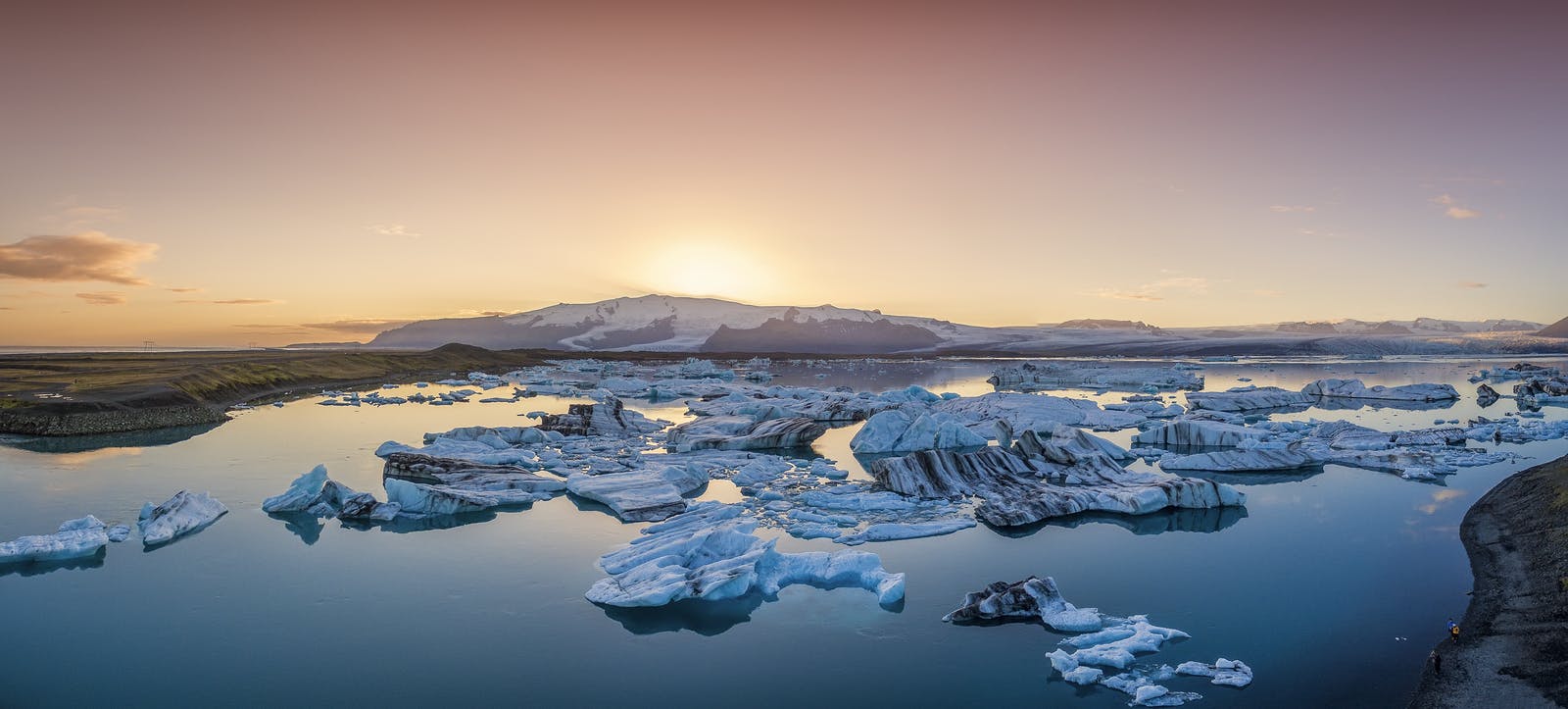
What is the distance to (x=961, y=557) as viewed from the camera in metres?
9.86

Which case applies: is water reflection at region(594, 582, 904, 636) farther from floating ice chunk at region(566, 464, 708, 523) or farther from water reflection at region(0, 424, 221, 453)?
water reflection at region(0, 424, 221, 453)

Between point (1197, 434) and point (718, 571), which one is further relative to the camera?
point (1197, 434)

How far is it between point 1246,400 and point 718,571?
88.3ft

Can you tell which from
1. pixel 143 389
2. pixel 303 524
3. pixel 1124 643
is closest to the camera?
pixel 1124 643

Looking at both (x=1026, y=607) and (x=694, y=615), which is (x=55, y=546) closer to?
(x=694, y=615)

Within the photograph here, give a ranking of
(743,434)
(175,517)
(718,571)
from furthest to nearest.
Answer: (743,434), (175,517), (718,571)

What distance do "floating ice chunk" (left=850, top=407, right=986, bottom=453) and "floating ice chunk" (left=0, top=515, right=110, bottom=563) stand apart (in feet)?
46.4

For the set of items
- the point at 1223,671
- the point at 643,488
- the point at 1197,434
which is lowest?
the point at 1223,671

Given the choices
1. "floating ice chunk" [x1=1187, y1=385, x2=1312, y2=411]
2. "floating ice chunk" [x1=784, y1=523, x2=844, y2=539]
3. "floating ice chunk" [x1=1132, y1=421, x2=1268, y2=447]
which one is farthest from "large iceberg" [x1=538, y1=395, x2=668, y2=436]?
"floating ice chunk" [x1=1187, y1=385, x2=1312, y2=411]

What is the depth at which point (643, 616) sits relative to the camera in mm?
7809

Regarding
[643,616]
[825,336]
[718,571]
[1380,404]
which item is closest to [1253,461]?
[718,571]

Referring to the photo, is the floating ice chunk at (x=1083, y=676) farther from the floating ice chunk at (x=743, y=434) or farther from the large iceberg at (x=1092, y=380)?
the large iceberg at (x=1092, y=380)

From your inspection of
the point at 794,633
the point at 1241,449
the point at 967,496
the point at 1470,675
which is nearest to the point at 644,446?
the point at 967,496

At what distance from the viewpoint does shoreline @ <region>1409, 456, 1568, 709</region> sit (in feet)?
19.4
